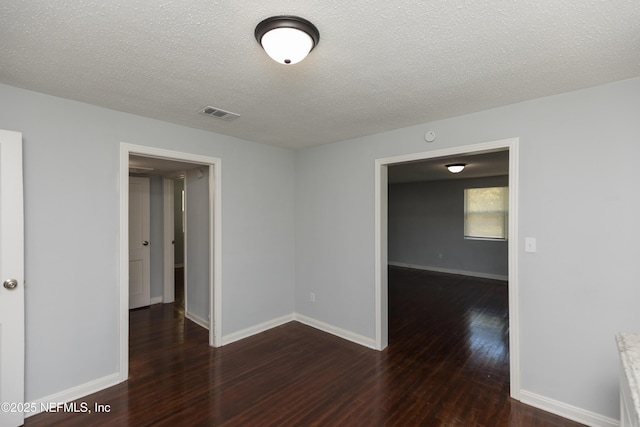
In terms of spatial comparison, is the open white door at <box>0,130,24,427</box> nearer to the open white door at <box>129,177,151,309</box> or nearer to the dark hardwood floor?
the dark hardwood floor

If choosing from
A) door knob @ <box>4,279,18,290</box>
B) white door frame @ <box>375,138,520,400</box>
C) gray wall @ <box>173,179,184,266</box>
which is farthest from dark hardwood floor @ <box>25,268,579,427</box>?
gray wall @ <box>173,179,184,266</box>

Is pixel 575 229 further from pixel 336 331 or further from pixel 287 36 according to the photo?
pixel 336 331

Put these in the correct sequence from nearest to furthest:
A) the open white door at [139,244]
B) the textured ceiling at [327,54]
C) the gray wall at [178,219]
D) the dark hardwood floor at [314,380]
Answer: the textured ceiling at [327,54]
the dark hardwood floor at [314,380]
the open white door at [139,244]
the gray wall at [178,219]

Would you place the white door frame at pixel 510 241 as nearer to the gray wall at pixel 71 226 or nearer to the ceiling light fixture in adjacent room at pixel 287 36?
the ceiling light fixture in adjacent room at pixel 287 36

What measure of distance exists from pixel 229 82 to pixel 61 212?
5.61 ft

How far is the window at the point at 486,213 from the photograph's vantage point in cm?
682

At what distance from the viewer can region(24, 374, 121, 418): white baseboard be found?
2.16 m

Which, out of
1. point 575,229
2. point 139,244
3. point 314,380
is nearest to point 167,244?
point 139,244

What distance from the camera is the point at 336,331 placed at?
3.65 m

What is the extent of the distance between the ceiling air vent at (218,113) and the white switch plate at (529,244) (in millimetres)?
2710

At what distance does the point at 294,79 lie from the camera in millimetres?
1977

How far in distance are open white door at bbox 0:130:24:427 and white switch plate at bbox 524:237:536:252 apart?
12.4 ft

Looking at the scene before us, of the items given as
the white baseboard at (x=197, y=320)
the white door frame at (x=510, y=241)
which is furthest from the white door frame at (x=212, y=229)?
the white door frame at (x=510, y=241)

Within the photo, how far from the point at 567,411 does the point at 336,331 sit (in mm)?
2208
